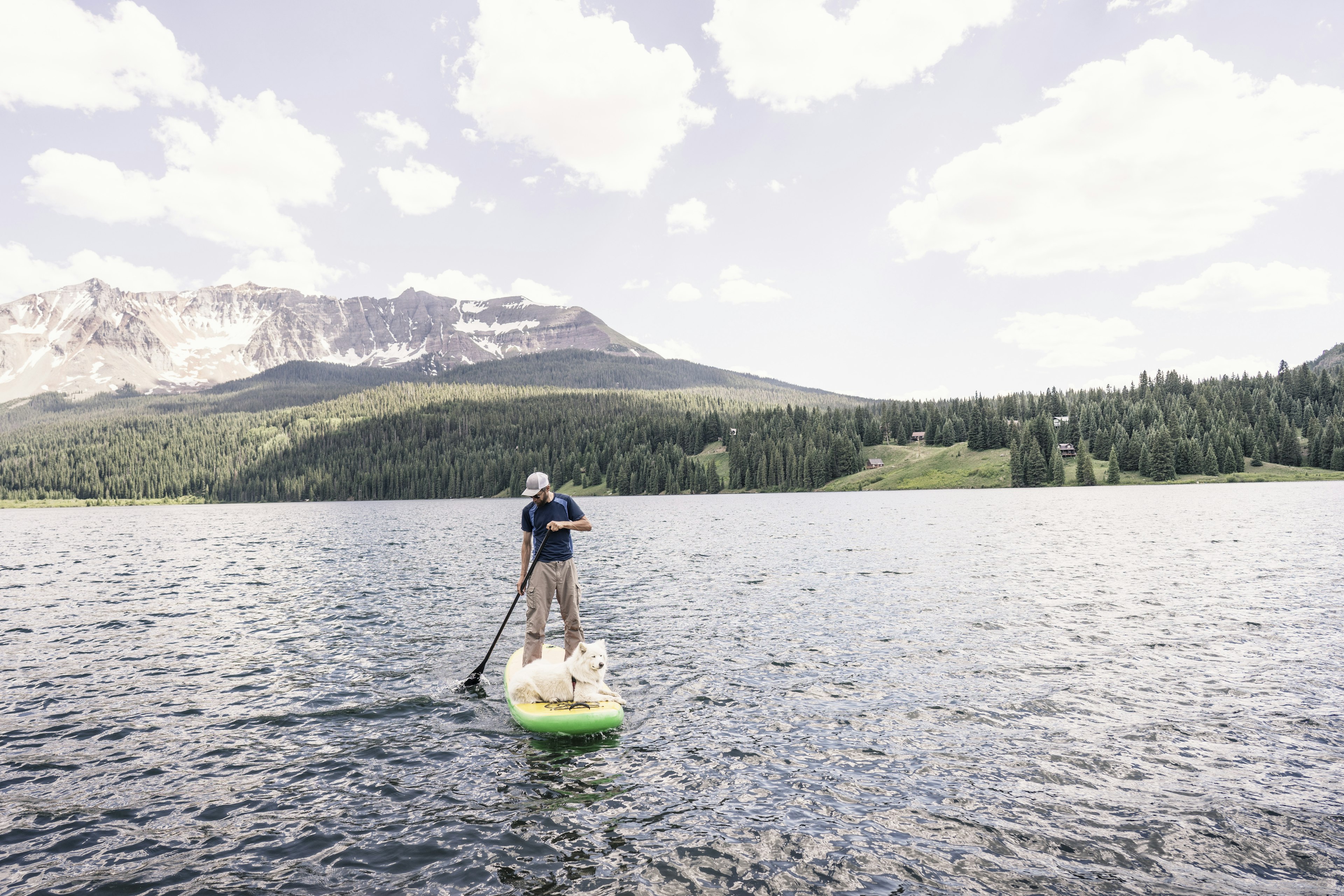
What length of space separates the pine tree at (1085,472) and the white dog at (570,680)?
209210mm

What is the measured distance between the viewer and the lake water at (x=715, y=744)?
10.9 meters

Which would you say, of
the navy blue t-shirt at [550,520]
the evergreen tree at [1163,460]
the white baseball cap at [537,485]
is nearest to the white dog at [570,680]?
the navy blue t-shirt at [550,520]

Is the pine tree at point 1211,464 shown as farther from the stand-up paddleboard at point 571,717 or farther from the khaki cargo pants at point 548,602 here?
the stand-up paddleboard at point 571,717

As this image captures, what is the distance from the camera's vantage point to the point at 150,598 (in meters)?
40.5

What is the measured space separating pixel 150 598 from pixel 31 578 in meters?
20.1

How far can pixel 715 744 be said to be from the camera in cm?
1614

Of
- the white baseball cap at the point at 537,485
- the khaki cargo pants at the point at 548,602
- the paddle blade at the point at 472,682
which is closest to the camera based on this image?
the white baseball cap at the point at 537,485

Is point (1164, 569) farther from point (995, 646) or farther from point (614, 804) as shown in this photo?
point (614, 804)

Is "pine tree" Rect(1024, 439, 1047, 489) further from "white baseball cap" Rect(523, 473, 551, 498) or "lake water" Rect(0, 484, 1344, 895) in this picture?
"white baseball cap" Rect(523, 473, 551, 498)

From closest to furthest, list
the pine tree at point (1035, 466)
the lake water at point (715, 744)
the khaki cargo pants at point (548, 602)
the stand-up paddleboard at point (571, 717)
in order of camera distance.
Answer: the lake water at point (715, 744) < the stand-up paddleboard at point (571, 717) < the khaki cargo pants at point (548, 602) < the pine tree at point (1035, 466)

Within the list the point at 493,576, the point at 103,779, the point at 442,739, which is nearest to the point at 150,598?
the point at 493,576

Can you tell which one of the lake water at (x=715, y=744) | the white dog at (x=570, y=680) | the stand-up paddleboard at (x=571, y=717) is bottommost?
the lake water at (x=715, y=744)

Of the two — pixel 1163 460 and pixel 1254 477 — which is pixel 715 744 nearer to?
pixel 1163 460

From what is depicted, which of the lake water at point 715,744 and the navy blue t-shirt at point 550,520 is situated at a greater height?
the navy blue t-shirt at point 550,520
